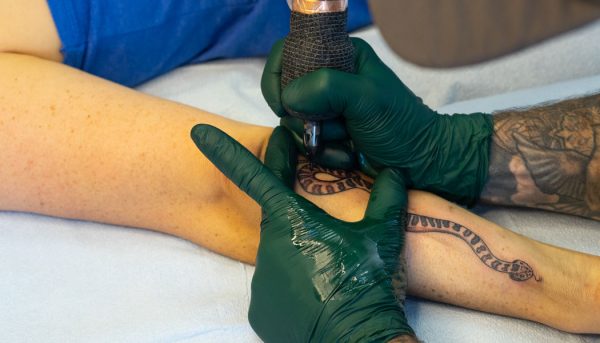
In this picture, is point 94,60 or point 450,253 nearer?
point 450,253

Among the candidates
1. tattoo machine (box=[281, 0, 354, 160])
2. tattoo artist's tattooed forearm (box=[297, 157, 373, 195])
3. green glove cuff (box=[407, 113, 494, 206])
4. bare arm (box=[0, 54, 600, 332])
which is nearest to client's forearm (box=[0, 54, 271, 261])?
bare arm (box=[0, 54, 600, 332])

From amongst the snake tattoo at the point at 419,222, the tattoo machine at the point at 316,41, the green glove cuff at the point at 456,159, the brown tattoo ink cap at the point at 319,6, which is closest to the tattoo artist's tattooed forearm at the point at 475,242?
the snake tattoo at the point at 419,222

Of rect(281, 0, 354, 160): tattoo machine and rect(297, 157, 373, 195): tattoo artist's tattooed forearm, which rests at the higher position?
rect(281, 0, 354, 160): tattoo machine

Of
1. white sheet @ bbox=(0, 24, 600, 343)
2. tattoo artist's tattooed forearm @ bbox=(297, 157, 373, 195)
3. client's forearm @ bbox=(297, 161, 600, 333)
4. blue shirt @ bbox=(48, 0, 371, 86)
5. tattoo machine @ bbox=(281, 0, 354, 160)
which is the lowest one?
white sheet @ bbox=(0, 24, 600, 343)

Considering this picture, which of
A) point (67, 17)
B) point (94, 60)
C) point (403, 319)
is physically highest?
point (67, 17)

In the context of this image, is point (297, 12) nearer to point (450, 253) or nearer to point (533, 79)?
point (450, 253)

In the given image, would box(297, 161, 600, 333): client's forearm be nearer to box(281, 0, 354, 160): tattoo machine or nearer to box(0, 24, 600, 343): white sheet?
box(0, 24, 600, 343): white sheet

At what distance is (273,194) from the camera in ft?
3.25

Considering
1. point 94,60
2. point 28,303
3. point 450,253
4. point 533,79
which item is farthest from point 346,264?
point 533,79

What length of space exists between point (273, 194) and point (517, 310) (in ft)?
1.62

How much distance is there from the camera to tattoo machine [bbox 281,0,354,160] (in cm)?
97

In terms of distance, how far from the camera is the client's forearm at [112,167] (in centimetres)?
117

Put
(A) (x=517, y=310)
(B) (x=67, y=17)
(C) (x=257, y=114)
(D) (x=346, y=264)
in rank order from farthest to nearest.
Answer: (C) (x=257, y=114) < (B) (x=67, y=17) < (A) (x=517, y=310) < (D) (x=346, y=264)

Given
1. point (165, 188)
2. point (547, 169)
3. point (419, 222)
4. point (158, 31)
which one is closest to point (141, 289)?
point (165, 188)
